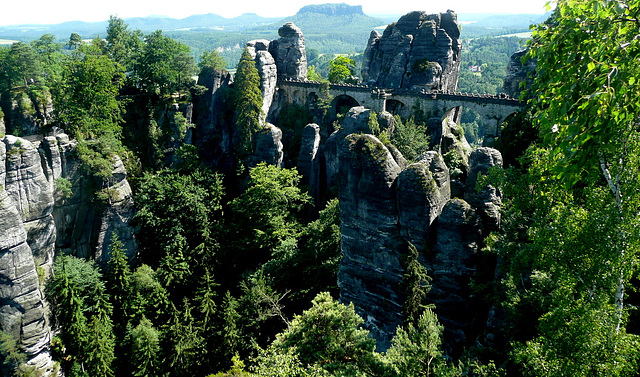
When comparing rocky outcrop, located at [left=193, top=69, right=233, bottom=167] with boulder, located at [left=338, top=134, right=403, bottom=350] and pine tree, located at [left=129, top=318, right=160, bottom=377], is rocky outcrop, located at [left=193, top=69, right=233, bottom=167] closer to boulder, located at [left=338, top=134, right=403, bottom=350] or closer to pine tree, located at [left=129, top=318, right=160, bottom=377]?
pine tree, located at [left=129, top=318, right=160, bottom=377]

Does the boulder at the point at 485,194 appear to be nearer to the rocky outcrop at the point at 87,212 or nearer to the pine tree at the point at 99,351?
the pine tree at the point at 99,351

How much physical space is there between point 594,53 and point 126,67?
4657 cm

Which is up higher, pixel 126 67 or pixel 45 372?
pixel 126 67

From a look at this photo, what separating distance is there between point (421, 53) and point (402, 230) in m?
32.2

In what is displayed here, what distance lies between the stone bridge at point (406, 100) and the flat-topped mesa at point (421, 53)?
2.78m

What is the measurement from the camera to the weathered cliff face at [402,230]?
1964cm

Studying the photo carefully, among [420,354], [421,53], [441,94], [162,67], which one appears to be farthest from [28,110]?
[420,354]

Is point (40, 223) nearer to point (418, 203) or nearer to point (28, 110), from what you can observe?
point (28, 110)

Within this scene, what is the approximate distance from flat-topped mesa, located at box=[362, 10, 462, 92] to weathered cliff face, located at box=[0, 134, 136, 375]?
30.7 metres

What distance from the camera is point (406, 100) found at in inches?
1772

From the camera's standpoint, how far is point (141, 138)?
134 ft

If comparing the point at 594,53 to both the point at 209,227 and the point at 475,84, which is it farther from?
the point at 475,84

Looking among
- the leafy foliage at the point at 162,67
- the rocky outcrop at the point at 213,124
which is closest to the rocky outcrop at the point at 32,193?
the leafy foliage at the point at 162,67

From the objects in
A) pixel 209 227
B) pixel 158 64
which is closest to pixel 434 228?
pixel 209 227
